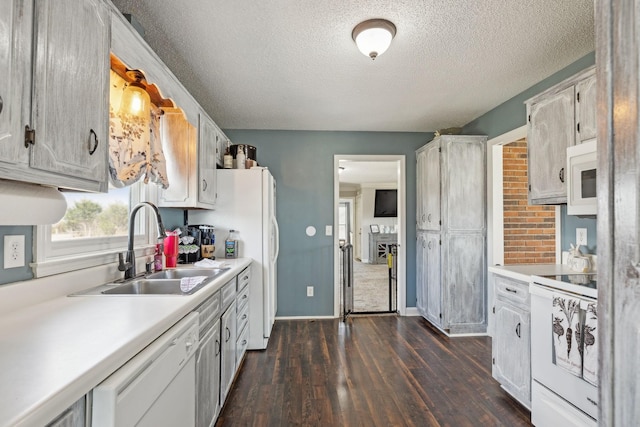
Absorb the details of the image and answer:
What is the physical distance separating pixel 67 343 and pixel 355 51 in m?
2.22

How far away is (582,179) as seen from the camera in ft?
6.18

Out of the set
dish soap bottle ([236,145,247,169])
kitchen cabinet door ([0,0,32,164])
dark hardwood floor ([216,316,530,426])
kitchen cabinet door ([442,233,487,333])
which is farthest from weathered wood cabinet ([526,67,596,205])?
kitchen cabinet door ([0,0,32,164])

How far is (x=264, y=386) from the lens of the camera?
2.36m

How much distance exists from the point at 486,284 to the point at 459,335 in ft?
2.06

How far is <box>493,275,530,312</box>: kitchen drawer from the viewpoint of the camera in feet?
6.74

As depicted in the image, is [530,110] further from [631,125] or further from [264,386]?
[264,386]

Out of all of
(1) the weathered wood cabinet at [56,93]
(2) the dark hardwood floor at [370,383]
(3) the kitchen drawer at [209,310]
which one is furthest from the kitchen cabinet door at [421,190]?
(1) the weathered wood cabinet at [56,93]

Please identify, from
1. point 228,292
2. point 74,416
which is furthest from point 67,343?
point 228,292

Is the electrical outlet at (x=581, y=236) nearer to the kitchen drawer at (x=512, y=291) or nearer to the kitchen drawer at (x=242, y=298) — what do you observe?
the kitchen drawer at (x=512, y=291)

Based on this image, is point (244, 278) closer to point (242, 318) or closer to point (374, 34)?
point (242, 318)

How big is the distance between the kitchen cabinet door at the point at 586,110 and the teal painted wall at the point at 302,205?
2.48 m

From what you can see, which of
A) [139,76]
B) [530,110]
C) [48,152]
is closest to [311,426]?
[48,152]

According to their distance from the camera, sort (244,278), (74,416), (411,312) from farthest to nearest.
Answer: (411,312) → (244,278) → (74,416)

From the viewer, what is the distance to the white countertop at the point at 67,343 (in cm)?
64
